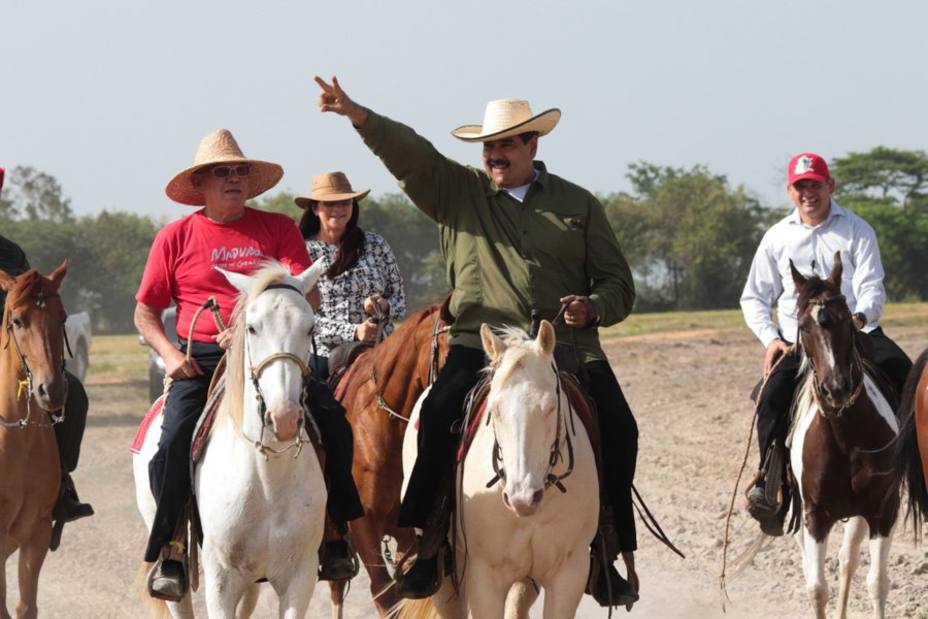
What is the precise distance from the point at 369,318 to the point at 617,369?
17181 mm

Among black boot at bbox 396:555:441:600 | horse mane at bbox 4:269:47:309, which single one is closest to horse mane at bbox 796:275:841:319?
black boot at bbox 396:555:441:600

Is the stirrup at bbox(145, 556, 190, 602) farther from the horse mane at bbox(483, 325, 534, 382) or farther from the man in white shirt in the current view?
the man in white shirt

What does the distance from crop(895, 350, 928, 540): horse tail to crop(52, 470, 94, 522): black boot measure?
15.9ft

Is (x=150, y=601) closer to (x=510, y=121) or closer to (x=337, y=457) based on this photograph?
(x=337, y=457)

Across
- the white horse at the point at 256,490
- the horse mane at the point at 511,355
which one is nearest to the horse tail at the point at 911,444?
the horse mane at the point at 511,355

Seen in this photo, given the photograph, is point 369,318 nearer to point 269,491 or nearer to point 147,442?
point 147,442

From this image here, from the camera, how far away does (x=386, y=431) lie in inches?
316

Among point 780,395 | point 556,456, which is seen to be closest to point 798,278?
point 780,395

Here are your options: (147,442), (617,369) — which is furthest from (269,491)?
(617,369)

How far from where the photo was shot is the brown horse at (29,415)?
7926mm

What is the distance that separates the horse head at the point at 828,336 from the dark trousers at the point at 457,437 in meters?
1.66

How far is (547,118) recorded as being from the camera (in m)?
6.97

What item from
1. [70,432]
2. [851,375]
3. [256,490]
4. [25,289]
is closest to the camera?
Result: [256,490]

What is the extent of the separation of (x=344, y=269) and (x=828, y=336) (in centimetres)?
322
